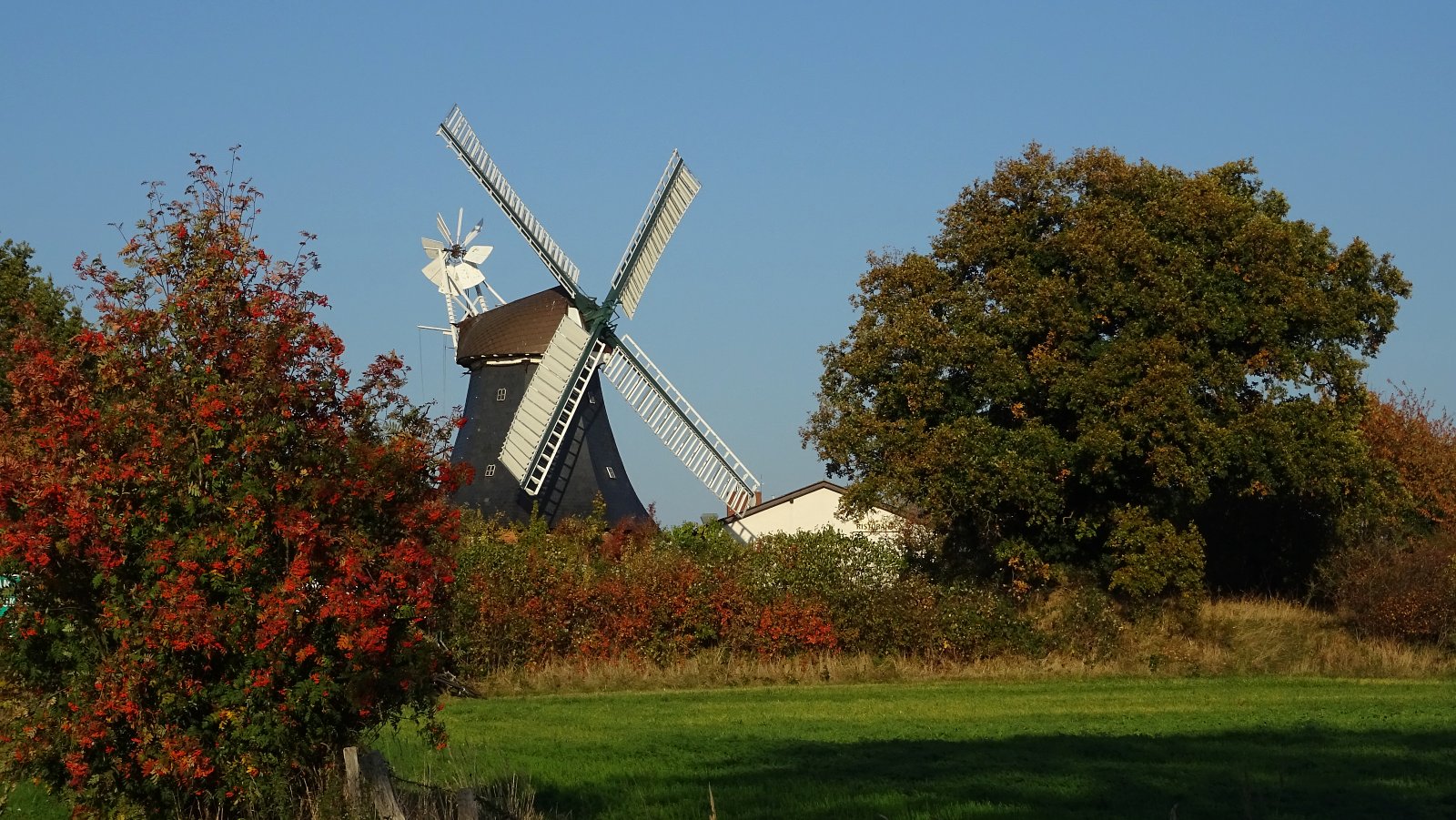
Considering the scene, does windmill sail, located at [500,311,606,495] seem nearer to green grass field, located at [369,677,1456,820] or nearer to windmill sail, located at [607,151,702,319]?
windmill sail, located at [607,151,702,319]

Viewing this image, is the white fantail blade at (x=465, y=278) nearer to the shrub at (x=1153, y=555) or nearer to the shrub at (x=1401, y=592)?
the shrub at (x=1153, y=555)

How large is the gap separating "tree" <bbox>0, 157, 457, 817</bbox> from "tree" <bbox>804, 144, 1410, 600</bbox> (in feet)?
66.7

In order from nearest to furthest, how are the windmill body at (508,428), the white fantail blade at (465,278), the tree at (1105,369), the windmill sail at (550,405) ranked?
the tree at (1105,369)
the windmill sail at (550,405)
the windmill body at (508,428)
the white fantail blade at (465,278)

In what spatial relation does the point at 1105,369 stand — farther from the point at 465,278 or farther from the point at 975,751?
the point at 465,278

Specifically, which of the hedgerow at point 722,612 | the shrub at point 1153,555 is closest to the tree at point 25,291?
the hedgerow at point 722,612

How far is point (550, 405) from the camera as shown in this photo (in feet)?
149

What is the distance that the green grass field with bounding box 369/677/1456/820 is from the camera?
1313 centimetres

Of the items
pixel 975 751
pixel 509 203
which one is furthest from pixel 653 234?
pixel 975 751

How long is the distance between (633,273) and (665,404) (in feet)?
14.3

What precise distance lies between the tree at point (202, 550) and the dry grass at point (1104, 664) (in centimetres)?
1871

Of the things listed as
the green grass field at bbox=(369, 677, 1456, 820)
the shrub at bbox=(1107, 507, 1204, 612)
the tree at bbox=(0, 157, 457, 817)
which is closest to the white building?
the shrub at bbox=(1107, 507, 1204, 612)

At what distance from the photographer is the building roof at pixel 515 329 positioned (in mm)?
47000

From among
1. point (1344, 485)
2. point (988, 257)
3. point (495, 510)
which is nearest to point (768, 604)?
point (988, 257)

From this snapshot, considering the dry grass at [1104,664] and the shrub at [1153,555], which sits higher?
the shrub at [1153,555]
